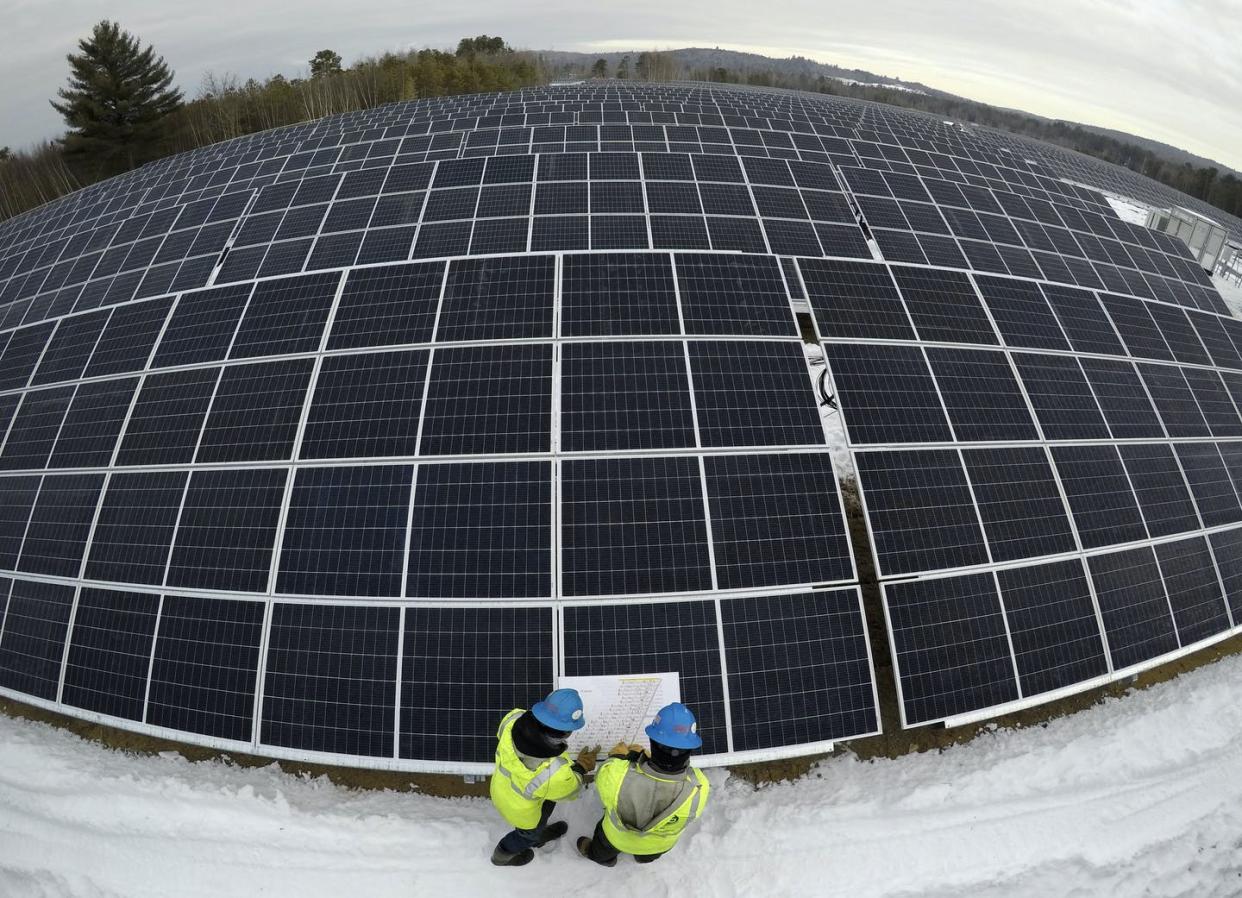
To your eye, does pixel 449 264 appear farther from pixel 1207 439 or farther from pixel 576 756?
pixel 1207 439

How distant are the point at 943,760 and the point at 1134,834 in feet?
9.46

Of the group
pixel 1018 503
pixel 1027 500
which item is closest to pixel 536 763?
pixel 1018 503

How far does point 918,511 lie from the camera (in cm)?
877

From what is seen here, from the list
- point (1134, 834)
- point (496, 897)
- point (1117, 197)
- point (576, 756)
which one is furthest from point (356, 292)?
point (1117, 197)

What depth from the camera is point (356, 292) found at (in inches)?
422

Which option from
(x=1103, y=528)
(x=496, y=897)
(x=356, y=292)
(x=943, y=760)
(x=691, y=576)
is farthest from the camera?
(x=356, y=292)

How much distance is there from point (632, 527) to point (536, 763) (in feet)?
11.2

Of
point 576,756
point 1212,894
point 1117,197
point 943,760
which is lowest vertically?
point 1212,894

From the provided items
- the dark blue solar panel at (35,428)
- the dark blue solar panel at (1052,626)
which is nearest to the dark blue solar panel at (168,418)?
the dark blue solar panel at (35,428)

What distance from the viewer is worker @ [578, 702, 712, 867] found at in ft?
19.9

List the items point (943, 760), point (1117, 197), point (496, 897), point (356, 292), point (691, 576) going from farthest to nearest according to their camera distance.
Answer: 1. point (1117, 197)
2. point (356, 292)
3. point (943, 760)
4. point (691, 576)
5. point (496, 897)

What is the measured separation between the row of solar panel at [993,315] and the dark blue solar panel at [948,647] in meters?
4.93

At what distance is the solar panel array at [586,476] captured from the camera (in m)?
7.84

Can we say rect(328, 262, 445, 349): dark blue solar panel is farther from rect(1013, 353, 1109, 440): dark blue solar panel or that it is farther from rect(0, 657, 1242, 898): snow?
rect(1013, 353, 1109, 440): dark blue solar panel
